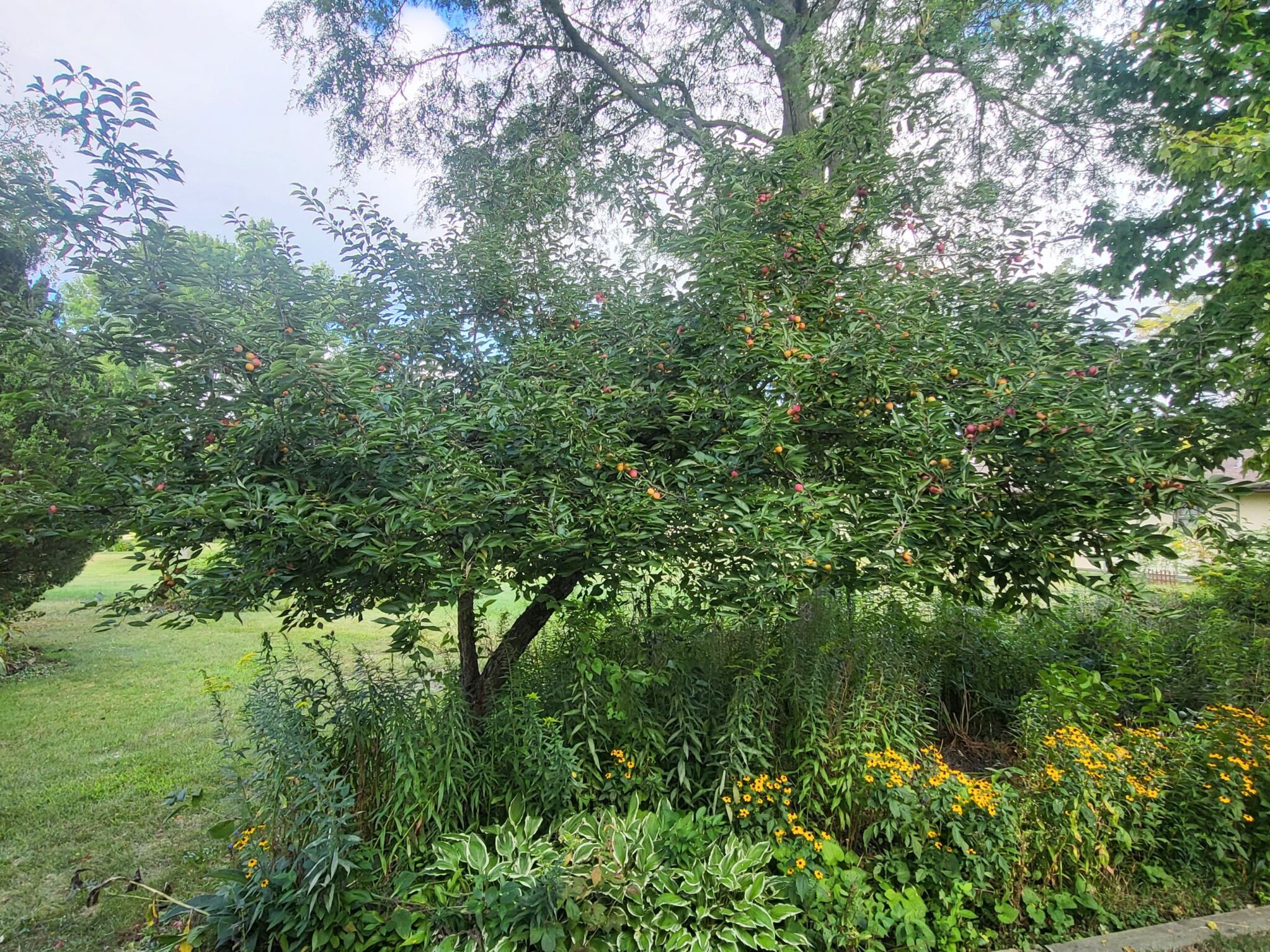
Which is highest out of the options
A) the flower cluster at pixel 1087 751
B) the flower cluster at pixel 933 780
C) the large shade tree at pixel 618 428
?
the large shade tree at pixel 618 428

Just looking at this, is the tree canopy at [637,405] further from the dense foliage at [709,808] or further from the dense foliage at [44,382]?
the dense foliage at [709,808]

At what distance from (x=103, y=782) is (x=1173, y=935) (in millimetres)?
5526

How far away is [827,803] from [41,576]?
6.86 metres

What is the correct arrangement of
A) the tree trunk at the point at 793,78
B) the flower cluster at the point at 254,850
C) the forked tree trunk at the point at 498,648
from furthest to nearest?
the tree trunk at the point at 793,78 → the forked tree trunk at the point at 498,648 → the flower cluster at the point at 254,850

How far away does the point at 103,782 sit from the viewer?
377 centimetres

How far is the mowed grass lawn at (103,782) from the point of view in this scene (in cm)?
261

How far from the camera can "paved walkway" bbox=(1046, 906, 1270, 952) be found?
2270 mm

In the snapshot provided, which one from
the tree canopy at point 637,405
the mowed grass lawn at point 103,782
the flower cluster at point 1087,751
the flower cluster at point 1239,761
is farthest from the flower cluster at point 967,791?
the mowed grass lawn at point 103,782

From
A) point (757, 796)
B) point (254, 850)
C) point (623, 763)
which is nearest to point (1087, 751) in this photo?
point (757, 796)

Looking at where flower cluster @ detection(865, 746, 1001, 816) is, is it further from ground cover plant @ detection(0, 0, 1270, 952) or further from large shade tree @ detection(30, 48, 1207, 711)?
large shade tree @ detection(30, 48, 1207, 711)

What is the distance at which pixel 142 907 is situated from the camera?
2.63 metres

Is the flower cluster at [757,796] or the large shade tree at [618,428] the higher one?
the large shade tree at [618,428]

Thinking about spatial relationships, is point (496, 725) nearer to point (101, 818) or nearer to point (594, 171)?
point (101, 818)

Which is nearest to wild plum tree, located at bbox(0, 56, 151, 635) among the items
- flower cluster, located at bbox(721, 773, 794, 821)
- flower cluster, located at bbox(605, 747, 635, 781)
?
flower cluster, located at bbox(605, 747, 635, 781)
